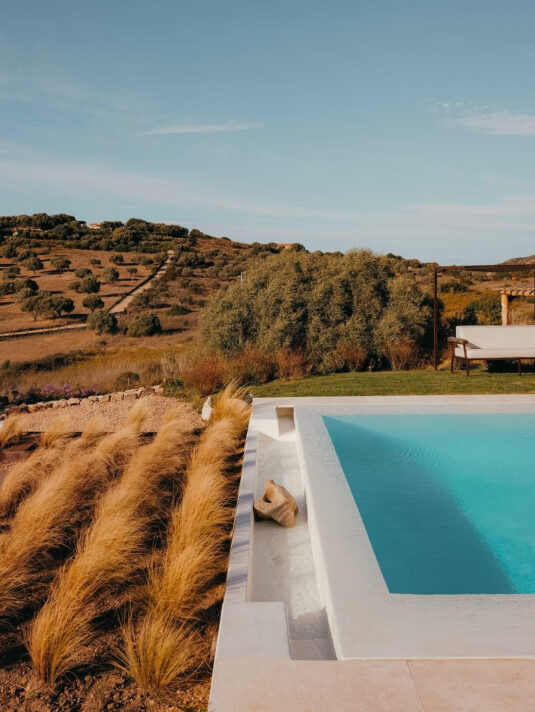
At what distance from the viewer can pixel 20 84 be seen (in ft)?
43.0

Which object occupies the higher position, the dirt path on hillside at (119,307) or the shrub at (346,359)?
the dirt path on hillside at (119,307)

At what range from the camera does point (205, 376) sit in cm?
775

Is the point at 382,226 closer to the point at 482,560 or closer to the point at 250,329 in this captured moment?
the point at 250,329

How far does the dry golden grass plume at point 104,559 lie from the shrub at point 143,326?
16.3 meters

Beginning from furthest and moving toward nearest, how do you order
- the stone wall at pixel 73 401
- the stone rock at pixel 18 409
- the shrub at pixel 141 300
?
the shrub at pixel 141 300 → the stone wall at pixel 73 401 → the stone rock at pixel 18 409

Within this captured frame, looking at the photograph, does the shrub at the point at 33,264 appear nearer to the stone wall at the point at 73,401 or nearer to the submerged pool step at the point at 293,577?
the stone wall at the point at 73,401

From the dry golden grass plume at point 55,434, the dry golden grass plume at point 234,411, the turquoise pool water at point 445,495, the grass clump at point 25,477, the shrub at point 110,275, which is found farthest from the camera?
the shrub at point 110,275

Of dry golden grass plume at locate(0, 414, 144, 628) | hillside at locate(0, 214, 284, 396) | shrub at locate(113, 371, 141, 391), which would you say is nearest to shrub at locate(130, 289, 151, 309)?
hillside at locate(0, 214, 284, 396)

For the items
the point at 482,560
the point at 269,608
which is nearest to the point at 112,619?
the point at 269,608

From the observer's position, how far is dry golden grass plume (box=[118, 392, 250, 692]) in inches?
77.8

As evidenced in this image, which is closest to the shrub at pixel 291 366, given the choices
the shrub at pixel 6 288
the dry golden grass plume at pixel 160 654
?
the dry golden grass plume at pixel 160 654

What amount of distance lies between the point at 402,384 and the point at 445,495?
127 inches

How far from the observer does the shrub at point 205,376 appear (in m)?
7.72

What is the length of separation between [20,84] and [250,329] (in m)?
9.42
